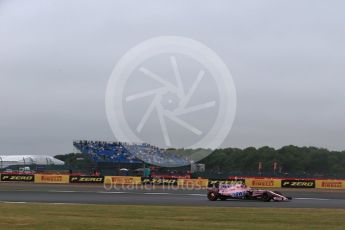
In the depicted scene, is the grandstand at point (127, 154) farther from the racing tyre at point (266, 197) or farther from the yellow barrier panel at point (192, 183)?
the racing tyre at point (266, 197)

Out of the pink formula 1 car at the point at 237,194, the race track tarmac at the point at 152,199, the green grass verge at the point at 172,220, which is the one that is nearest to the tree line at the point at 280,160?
the race track tarmac at the point at 152,199

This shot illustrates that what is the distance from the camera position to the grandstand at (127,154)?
9419 cm

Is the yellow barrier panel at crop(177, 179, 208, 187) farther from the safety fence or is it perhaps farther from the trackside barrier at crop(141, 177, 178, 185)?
the trackside barrier at crop(141, 177, 178, 185)

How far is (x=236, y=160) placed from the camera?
158875mm

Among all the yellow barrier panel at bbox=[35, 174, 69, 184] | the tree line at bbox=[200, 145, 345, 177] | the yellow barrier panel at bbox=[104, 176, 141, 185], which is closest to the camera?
the yellow barrier panel at bbox=[104, 176, 141, 185]

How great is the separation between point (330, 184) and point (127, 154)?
5076 centimetres

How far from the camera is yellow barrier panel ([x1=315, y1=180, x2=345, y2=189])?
5872 cm

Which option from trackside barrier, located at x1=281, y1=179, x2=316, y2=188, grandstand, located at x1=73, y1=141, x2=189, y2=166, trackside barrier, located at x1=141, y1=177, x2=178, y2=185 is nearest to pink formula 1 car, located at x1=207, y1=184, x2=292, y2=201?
trackside barrier, located at x1=141, y1=177, x2=178, y2=185

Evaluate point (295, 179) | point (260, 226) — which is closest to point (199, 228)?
point (260, 226)

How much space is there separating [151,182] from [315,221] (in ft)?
136

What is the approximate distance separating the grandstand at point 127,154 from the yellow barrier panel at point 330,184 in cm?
3354

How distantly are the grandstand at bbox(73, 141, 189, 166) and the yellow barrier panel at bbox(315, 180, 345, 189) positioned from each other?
3354cm

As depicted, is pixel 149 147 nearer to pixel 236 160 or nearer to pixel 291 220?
pixel 236 160

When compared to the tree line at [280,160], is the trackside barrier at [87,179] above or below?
below
